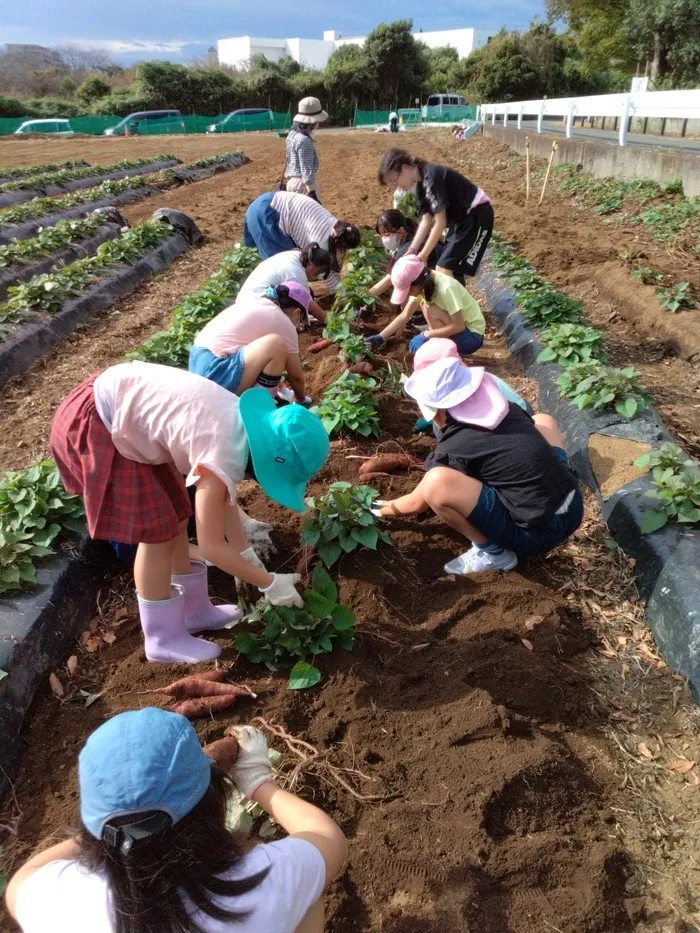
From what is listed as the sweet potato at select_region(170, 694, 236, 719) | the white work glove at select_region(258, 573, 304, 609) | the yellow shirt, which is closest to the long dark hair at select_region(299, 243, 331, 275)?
the yellow shirt

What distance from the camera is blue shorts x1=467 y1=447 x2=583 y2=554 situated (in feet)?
9.34

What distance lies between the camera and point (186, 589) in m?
2.77

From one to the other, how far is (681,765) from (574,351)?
2.90m

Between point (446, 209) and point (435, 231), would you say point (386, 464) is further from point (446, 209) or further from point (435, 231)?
point (446, 209)

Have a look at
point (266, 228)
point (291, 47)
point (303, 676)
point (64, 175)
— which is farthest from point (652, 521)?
point (291, 47)

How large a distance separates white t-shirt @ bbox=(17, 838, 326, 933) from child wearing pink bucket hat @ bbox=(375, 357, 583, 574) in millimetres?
1753

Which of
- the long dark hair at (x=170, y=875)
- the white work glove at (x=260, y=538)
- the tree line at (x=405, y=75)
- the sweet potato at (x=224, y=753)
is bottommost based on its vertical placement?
the white work glove at (x=260, y=538)

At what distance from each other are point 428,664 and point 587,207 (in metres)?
9.20

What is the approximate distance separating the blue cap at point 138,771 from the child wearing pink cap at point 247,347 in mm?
2350

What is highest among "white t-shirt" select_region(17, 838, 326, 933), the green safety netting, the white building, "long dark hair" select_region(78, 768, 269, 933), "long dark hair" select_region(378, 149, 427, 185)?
the white building

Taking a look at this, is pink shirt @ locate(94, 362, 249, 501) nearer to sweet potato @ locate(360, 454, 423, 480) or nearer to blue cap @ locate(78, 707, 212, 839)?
blue cap @ locate(78, 707, 212, 839)

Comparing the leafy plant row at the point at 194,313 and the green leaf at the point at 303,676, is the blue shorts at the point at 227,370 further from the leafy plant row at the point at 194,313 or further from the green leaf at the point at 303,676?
the green leaf at the point at 303,676

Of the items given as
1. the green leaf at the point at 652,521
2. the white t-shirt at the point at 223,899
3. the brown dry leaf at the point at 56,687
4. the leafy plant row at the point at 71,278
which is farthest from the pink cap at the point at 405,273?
the white t-shirt at the point at 223,899

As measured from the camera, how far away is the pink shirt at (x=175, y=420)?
216cm
